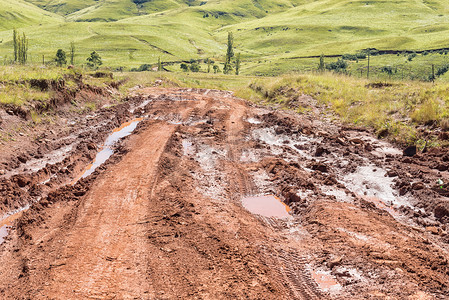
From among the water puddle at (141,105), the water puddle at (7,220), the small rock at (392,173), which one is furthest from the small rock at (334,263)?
the water puddle at (141,105)

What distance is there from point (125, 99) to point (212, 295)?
71.4ft

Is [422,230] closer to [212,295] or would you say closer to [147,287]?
[212,295]

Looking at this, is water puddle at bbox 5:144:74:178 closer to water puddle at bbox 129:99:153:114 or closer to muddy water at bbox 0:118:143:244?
muddy water at bbox 0:118:143:244

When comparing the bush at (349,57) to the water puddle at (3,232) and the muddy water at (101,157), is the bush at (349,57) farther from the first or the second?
the water puddle at (3,232)

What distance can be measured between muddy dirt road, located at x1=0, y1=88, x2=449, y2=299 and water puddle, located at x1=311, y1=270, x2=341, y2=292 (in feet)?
0.09

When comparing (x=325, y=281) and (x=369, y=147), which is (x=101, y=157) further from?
(x=369, y=147)

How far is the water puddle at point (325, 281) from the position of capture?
19.3 feet

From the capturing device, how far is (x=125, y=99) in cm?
2533

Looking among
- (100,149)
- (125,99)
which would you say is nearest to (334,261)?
(100,149)

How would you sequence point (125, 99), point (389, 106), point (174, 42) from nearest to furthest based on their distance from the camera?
point (389, 106) < point (125, 99) < point (174, 42)

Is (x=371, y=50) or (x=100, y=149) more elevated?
(x=371, y=50)

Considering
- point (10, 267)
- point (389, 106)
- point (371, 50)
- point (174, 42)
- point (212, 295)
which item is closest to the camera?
point (212, 295)

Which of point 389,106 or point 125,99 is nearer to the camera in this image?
point 389,106

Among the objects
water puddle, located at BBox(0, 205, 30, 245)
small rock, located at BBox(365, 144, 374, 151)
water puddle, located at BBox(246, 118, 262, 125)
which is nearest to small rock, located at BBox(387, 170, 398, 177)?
small rock, located at BBox(365, 144, 374, 151)
